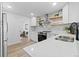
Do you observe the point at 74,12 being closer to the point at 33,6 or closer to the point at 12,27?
the point at 33,6

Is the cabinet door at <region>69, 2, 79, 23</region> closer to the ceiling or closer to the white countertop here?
the ceiling

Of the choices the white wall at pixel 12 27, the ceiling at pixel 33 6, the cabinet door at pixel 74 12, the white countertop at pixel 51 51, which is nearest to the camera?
the white countertop at pixel 51 51

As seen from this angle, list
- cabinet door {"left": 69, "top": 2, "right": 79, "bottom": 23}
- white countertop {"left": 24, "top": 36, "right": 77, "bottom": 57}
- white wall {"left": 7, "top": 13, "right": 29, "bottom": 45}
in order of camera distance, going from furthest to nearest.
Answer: white wall {"left": 7, "top": 13, "right": 29, "bottom": 45}, cabinet door {"left": 69, "top": 2, "right": 79, "bottom": 23}, white countertop {"left": 24, "top": 36, "right": 77, "bottom": 57}

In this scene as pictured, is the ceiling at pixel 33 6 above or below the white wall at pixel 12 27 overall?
above

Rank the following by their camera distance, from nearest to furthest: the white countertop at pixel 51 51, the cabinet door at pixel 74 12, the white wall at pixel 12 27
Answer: the white countertop at pixel 51 51, the cabinet door at pixel 74 12, the white wall at pixel 12 27

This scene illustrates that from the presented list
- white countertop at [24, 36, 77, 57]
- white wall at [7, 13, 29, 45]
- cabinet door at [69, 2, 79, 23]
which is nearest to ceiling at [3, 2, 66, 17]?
cabinet door at [69, 2, 79, 23]

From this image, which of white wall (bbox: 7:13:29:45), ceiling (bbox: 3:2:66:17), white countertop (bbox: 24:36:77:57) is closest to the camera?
white countertop (bbox: 24:36:77:57)

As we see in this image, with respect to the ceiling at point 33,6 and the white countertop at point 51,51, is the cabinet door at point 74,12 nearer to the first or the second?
the ceiling at point 33,6

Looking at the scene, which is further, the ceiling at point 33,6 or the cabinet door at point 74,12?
the ceiling at point 33,6

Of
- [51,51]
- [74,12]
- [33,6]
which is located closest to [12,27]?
[33,6]

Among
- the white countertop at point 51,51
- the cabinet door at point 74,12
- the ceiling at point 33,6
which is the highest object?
the ceiling at point 33,6

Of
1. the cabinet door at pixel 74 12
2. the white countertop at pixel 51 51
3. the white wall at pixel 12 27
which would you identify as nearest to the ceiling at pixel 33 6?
the cabinet door at pixel 74 12

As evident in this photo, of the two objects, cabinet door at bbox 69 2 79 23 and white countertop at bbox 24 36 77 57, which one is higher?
cabinet door at bbox 69 2 79 23

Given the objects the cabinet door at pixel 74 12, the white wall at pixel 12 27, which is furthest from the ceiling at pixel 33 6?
the white wall at pixel 12 27
